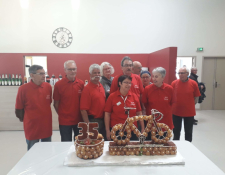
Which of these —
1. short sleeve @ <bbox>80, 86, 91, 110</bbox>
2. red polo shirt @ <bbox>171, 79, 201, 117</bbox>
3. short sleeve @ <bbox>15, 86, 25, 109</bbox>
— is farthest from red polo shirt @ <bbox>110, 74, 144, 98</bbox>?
short sleeve @ <bbox>15, 86, 25, 109</bbox>

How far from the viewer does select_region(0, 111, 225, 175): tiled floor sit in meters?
2.79

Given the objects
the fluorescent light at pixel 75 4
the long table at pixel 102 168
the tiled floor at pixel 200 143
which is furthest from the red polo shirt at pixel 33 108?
the fluorescent light at pixel 75 4

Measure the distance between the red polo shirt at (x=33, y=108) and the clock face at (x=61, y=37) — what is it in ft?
12.1

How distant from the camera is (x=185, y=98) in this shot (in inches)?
109

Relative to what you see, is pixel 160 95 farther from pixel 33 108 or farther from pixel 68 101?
pixel 33 108

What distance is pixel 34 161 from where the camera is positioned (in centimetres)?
143

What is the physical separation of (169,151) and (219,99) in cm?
616

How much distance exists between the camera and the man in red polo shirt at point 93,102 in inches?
82.3

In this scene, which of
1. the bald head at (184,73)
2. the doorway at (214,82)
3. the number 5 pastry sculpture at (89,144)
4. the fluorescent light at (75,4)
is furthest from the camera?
the doorway at (214,82)

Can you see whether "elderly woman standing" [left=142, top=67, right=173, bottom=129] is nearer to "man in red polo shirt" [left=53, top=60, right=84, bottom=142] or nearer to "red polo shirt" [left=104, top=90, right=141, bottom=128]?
"red polo shirt" [left=104, top=90, right=141, bottom=128]

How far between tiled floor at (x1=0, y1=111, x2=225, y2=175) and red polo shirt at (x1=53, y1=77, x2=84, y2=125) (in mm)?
1291

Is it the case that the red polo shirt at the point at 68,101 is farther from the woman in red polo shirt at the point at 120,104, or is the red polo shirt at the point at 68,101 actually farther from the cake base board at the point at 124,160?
the cake base board at the point at 124,160

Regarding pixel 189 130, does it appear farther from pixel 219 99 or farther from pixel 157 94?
pixel 219 99

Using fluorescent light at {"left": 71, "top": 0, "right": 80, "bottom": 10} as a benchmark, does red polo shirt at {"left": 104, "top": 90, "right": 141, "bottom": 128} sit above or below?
below
